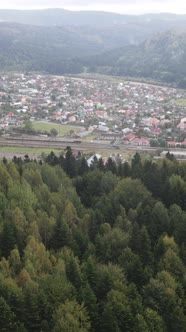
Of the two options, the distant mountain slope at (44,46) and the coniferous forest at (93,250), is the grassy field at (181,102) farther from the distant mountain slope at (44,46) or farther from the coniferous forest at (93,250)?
the distant mountain slope at (44,46)

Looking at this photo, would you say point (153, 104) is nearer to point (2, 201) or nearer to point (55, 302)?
point (2, 201)

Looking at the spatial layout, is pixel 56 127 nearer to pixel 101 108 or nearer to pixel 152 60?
pixel 101 108

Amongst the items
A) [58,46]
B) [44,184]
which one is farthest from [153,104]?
[58,46]

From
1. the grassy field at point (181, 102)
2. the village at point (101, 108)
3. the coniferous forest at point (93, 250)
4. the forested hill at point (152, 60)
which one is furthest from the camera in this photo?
the forested hill at point (152, 60)

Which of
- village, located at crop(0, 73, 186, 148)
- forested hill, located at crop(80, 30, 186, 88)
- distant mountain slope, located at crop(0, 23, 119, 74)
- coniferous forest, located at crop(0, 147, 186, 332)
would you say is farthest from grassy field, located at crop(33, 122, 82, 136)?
distant mountain slope, located at crop(0, 23, 119, 74)

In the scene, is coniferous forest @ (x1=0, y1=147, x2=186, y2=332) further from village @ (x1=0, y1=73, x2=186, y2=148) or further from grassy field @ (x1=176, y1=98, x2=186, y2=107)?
grassy field @ (x1=176, y1=98, x2=186, y2=107)

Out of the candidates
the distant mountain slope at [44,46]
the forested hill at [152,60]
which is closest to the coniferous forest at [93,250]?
the forested hill at [152,60]

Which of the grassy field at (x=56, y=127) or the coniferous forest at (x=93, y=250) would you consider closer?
the coniferous forest at (x=93, y=250)
